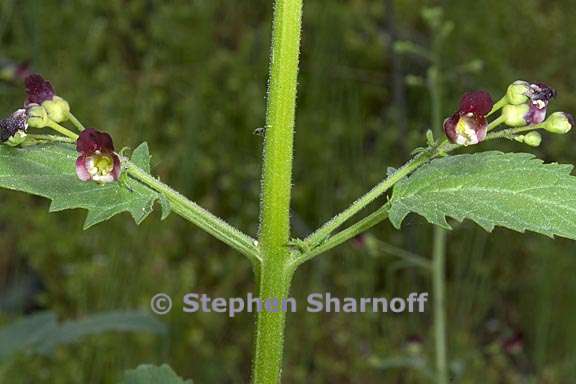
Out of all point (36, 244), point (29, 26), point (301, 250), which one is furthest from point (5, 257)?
point (301, 250)

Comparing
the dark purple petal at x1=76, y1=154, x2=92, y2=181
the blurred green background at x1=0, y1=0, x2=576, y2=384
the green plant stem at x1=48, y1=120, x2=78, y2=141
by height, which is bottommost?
the dark purple petal at x1=76, y1=154, x2=92, y2=181

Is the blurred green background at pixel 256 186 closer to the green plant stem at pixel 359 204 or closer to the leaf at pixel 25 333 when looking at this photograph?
the leaf at pixel 25 333

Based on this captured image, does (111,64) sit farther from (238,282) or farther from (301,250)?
(301,250)

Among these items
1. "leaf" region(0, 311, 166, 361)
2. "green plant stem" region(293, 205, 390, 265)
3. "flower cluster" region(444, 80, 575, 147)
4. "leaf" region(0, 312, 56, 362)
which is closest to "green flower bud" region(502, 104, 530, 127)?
"flower cluster" region(444, 80, 575, 147)

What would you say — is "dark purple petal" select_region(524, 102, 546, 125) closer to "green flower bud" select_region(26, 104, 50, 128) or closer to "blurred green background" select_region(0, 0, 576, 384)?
"green flower bud" select_region(26, 104, 50, 128)

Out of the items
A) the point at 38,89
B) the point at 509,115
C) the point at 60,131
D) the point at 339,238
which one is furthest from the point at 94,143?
the point at 509,115

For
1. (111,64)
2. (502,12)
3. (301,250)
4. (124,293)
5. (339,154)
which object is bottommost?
(301,250)
